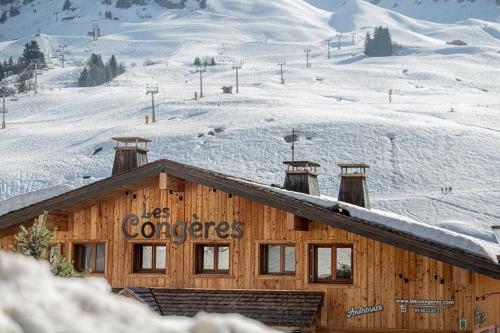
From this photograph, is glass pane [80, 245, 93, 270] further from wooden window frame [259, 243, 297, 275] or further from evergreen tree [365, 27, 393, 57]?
evergreen tree [365, 27, 393, 57]

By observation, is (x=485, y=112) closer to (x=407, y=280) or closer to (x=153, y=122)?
(x=153, y=122)

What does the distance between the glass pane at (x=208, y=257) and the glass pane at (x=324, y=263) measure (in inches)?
76.2

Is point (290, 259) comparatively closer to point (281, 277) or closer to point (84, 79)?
point (281, 277)

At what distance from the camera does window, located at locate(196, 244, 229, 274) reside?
724 inches

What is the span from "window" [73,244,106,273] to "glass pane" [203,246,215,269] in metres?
1.80

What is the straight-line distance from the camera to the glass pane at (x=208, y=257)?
18516 mm

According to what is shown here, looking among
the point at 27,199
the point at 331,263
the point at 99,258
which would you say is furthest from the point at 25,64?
the point at 331,263

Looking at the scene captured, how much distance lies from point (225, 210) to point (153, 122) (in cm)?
7553

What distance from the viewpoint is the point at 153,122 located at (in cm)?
9312

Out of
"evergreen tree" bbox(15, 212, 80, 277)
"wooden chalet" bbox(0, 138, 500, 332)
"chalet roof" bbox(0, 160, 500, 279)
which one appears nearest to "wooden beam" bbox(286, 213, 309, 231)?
"wooden chalet" bbox(0, 138, 500, 332)

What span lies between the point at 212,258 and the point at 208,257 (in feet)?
0.35

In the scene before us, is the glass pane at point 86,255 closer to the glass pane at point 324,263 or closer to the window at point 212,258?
the window at point 212,258

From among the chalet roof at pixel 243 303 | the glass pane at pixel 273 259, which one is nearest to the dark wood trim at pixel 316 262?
the chalet roof at pixel 243 303

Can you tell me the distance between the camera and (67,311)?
1.70m
